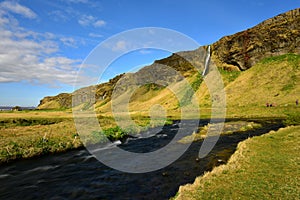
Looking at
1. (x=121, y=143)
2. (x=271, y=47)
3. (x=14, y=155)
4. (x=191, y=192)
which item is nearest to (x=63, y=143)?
(x=14, y=155)

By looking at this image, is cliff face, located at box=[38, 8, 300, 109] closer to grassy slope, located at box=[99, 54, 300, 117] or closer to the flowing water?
grassy slope, located at box=[99, 54, 300, 117]

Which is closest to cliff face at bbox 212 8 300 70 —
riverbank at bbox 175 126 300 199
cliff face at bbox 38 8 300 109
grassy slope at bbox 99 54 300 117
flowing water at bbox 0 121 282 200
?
cliff face at bbox 38 8 300 109

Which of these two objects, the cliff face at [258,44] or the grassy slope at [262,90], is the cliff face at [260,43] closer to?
the cliff face at [258,44]

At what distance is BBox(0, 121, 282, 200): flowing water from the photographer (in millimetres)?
15641

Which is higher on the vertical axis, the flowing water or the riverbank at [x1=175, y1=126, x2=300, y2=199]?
the riverbank at [x1=175, y1=126, x2=300, y2=199]

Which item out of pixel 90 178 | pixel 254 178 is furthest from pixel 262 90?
pixel 90 178

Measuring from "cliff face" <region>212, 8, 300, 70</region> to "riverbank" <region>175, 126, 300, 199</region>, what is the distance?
9233 cm

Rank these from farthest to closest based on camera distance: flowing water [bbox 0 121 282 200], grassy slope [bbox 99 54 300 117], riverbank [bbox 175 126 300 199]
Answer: grassy slope [bbox 99 54 300 117], flowing water [bbox 0 121 282 200], riverbank [bbox 175 126 300 199]

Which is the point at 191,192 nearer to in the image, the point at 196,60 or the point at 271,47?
the point at 271,47

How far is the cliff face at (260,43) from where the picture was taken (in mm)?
94625

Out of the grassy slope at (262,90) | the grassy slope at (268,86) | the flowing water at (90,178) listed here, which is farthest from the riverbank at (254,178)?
the grassy slope at (268,86)

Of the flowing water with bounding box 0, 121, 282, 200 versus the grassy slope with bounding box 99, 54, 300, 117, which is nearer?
the flowing water with bounding box 0, 121, 282, 200

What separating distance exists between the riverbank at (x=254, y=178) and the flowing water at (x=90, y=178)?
197 cm

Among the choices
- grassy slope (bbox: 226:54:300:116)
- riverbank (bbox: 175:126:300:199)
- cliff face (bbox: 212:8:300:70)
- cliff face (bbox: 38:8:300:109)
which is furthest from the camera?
cliff face (bbox: 38:8:300:109)
